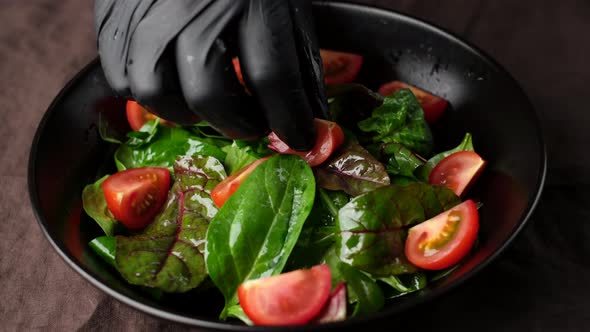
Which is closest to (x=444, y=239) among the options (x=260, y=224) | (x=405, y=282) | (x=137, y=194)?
(x=405, y=282)

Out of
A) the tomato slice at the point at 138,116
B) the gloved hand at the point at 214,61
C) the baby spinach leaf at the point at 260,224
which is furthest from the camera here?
the tomato slice at the point at 138,116

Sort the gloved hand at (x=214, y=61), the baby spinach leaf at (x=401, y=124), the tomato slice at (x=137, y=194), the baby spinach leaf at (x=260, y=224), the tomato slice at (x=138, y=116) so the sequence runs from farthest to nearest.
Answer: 1. the tomato slice at (x=138, y=116)
2. the baby spinach leaf at (x=401, y=124)
3. the tomato slice at (x=137, y=194)
4. the baby spinach leaf at (x=260, y=224)
5. the gloved hand at (x=214, y=61)

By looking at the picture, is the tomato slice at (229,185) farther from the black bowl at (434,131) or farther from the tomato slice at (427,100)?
the tomato slice at (427,100)

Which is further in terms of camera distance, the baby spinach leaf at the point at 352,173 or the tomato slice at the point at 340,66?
the tomato slice at the point at 340,66

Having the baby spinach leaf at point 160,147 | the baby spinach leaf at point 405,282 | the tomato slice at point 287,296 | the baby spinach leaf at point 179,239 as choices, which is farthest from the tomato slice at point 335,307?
the baby spinach leaf at point 160,147

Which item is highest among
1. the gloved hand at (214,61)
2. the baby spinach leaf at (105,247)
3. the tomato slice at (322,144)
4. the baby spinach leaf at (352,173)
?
the gloved hand at (214,61)

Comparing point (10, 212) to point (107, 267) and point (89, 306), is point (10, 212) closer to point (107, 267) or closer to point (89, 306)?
point (89, 306)

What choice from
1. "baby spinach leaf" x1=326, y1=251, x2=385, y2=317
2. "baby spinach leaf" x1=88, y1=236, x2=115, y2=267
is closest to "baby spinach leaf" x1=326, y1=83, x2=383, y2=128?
"baby spinach leaf" x1=326, y1=251, x2=385, y2=317

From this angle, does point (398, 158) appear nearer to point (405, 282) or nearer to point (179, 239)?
point (405, 282)
